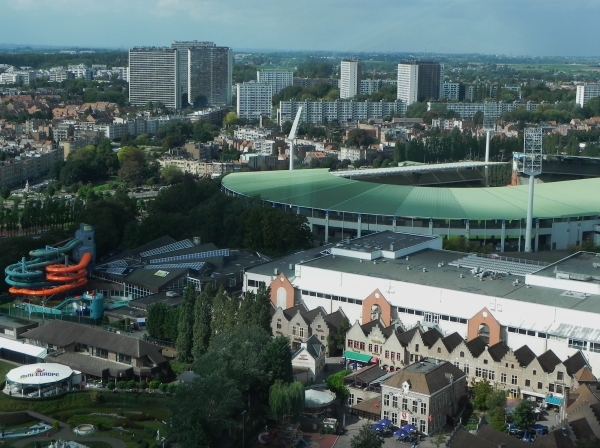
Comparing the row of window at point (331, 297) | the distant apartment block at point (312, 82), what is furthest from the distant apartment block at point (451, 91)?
the row of window at point (331, 297)

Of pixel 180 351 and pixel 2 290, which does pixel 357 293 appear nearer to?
pixel 180 351

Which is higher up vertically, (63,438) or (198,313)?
(198,313)

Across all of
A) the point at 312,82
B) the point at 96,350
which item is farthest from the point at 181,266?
the point at 312,82

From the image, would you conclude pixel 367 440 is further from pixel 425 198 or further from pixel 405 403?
A: pixel 425 198

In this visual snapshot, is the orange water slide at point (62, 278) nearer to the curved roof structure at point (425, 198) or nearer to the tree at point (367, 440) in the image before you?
the curved roof structure at point (425, 198)

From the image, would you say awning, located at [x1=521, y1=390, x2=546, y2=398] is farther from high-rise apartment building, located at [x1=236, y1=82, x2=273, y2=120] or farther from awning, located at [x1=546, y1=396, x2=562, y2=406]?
high-rise apartment building, located at [x1=236, y1=82, x2=273, y2=120]

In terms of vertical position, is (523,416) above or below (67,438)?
above

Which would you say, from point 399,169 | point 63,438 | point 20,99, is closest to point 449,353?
point 63,438
